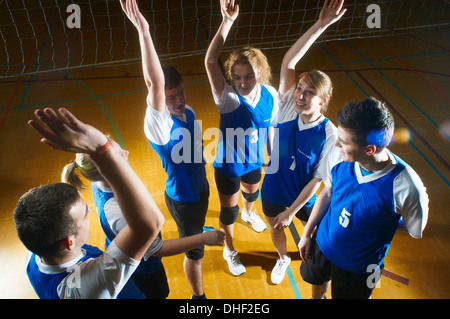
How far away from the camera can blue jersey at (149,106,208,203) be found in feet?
7.41

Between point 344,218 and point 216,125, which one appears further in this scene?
point 216,125

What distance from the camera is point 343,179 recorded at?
75.9 inches

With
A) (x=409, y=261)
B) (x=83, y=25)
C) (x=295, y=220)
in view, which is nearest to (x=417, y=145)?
(x=409, y=261)

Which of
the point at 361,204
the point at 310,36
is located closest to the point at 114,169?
the point at 361,204

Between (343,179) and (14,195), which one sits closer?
(343,179)

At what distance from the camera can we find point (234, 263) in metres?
3.08

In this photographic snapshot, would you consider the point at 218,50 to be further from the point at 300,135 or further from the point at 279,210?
the point at 279,210

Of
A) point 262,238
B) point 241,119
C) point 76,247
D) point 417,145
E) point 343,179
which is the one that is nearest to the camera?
point 76,247

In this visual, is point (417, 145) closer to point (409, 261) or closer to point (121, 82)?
point (409, 261)

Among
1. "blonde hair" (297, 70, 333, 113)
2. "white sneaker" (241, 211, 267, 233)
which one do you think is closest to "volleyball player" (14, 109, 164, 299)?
"blonde hair" (297, 70, 333, 113)

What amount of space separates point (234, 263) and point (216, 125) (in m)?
2.32

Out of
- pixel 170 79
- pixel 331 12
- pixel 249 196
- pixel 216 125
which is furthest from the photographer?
pixel 216 125

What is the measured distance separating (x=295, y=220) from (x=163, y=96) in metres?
2.24
